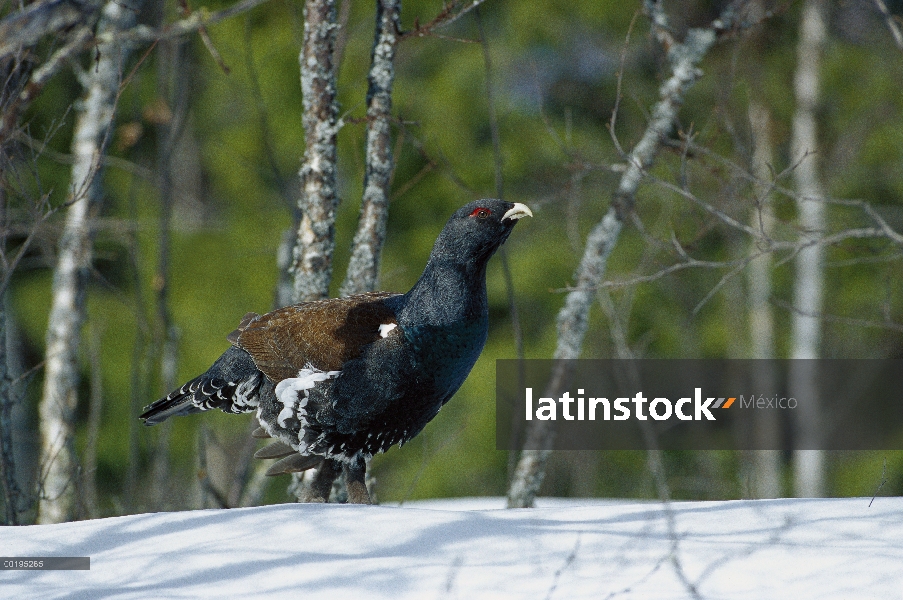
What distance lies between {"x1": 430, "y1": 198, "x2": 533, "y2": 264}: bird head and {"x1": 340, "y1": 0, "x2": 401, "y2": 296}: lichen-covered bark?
84 cm

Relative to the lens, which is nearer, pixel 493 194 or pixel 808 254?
pixel 808 254

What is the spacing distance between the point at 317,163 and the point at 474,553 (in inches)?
85.4

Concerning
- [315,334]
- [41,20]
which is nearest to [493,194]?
[315,334]

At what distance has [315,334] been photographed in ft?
10.8

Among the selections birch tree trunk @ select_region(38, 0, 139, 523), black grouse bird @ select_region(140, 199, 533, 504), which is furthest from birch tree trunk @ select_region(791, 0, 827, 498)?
birch tree trunk @ select_region(38, 0, 139, 523)

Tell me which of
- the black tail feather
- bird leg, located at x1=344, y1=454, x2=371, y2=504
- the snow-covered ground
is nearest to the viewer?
the snow-covered ground

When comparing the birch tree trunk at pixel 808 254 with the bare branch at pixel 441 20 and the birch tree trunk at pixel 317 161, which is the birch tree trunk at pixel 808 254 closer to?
the bare branch at pixel 441 20

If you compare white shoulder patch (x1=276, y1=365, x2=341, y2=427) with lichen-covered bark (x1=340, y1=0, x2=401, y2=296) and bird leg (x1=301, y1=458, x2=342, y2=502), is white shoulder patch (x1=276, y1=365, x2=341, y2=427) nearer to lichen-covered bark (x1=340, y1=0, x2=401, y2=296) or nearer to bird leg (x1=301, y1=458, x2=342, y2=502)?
bird leg (x1=301, y1=458, x2=342, y2=502)

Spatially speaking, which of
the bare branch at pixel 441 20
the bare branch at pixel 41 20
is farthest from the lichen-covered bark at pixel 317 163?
the bare branch at pixel 41 20

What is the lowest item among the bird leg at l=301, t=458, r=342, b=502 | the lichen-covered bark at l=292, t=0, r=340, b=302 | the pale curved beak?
the bird leg at l=301, t=458, r=342, b=502

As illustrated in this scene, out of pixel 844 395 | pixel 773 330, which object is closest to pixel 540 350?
pixel 773 330

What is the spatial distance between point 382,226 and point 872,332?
8919 millimetres

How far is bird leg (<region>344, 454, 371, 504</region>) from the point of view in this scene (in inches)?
134

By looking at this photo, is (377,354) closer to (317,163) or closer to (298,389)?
(298,389)
